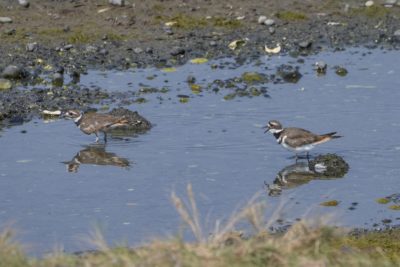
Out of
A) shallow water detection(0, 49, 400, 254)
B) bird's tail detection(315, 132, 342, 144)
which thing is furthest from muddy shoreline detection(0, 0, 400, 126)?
bird's tail detection(315, 132, 342, 144)

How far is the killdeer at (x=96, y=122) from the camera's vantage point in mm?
18422

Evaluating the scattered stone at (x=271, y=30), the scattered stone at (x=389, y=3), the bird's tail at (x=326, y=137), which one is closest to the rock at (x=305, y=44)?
the scattered stone at (x=271, y=30)

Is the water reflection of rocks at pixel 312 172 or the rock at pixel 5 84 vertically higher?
the rock at pixel 5 84

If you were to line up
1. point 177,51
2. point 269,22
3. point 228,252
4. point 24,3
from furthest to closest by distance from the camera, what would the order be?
point 269,22 → point 24,3 → point 177,51 → point 228,252

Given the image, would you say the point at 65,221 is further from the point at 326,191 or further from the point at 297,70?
the point at 297,70

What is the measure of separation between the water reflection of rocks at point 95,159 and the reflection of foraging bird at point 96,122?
12.5 inches

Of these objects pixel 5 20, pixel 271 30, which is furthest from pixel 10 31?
pixel 271 30

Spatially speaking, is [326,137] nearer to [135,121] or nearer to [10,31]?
A: [135,121]

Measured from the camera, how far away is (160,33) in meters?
24.1

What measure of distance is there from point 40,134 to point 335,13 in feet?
32.9

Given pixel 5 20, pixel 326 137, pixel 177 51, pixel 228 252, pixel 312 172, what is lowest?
pixel 312 172

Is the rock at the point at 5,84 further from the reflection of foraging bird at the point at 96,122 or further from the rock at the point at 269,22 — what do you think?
the rock at the point at 269,22

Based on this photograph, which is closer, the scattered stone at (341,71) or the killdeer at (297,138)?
the killdeer at (297,138)

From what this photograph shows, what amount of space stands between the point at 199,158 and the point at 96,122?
2.17 meters
